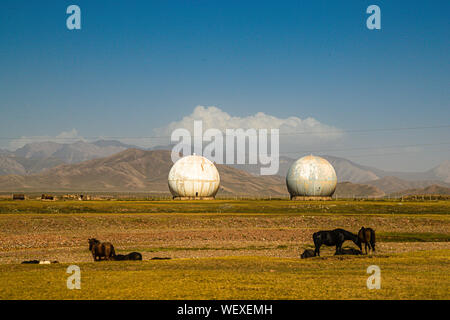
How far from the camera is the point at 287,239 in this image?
3672 cm

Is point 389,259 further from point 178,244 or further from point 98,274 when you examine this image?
point 178,244

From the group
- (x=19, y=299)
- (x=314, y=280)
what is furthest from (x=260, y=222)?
(x=19, y=299)

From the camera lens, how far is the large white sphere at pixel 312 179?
89125 mm

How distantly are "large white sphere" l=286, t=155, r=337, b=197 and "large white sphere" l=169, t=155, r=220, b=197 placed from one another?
15246 mm

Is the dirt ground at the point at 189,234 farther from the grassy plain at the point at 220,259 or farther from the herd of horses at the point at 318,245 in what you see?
the herd of horses at the point at 318,245

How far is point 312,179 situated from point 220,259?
67.4 m

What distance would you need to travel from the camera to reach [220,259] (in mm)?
23516

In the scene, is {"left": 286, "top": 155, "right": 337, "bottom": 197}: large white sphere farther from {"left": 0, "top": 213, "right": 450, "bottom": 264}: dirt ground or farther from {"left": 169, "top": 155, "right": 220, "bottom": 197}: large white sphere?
{"left": 0, "top": 213, "right": 450, "bottom": 264}: dirt ground

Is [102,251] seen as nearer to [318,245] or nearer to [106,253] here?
[106,253]

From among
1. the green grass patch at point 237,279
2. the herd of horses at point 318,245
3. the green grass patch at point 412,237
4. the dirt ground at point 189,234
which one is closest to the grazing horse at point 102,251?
the herd of horses at point 318,245

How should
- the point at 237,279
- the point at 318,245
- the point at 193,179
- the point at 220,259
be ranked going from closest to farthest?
1. the point at 237,279
2. the point at 220,259
3. the point at 318,245
4. the point at 193,179

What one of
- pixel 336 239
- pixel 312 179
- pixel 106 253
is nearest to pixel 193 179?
pixel 312 179

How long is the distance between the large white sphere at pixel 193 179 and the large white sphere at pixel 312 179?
1525cm

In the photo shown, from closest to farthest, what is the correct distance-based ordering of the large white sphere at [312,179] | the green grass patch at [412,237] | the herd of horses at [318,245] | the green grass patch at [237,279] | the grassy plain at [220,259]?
the green grass patch at [237,279] → the grassy plain at [220,259] → the herd of horses at [318,245] → the green grass patch at [412,237] → the large white sphere at [312,179]
